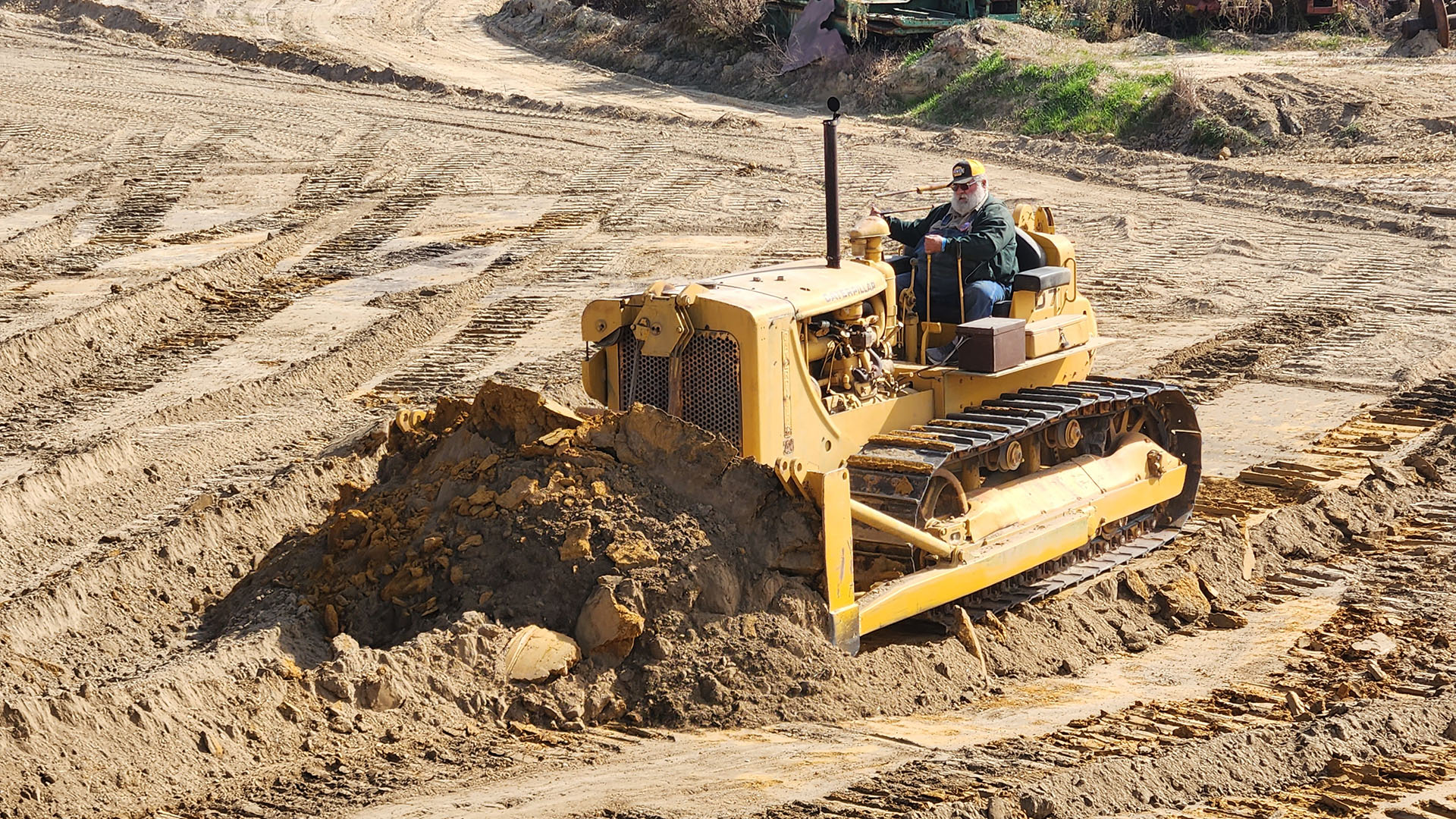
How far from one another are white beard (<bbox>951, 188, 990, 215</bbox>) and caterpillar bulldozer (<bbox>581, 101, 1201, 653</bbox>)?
491mm

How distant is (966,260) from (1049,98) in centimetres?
1393

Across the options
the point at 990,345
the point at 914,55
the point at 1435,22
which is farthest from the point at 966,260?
the point at 1435,22

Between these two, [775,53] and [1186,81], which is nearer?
[1186,81]

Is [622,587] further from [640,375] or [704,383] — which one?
[640,375]

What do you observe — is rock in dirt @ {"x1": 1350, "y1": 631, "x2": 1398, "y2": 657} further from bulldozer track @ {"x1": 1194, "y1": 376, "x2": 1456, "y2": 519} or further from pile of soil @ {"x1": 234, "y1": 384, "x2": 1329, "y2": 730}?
bulldozer track @ {"x1": 1194, "y1": 376, "x2": 1456, "y2": 519}

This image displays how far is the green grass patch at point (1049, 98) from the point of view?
72.8 ft

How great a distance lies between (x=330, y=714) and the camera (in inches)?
269

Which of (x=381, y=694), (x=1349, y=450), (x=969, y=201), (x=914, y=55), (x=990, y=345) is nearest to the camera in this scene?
(x=381, y=694)

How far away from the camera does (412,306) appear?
15125 millimetres

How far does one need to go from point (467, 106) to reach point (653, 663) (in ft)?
58.3

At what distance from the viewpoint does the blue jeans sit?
9633 mm

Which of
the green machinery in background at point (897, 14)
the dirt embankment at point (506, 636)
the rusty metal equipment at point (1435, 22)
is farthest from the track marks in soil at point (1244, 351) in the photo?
the green machinery in background at point (897, 14)

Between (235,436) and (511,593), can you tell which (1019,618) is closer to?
(511,593)

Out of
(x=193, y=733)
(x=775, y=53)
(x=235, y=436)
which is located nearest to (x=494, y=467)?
(x=193, y=733)
